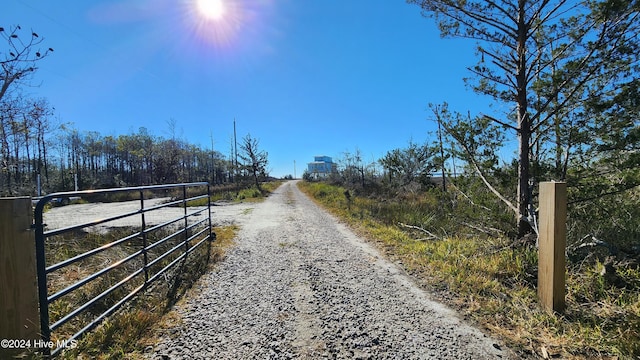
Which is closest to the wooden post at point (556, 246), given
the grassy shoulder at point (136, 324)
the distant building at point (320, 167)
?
the grassy shoulder at point (136, 324)

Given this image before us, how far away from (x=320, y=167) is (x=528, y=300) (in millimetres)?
72269

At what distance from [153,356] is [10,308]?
3.19 ft

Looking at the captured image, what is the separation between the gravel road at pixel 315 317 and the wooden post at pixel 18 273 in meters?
0.83

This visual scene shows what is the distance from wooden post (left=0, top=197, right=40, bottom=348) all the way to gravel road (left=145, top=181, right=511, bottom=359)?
2.73 feet

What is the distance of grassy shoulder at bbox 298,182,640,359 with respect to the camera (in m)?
2.22

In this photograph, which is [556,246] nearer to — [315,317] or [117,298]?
[315,317]

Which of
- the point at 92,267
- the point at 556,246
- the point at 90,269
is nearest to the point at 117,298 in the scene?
the point at 90,269

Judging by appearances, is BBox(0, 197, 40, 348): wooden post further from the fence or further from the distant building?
the distant building

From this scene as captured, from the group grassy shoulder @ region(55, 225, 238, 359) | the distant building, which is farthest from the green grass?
the distant building

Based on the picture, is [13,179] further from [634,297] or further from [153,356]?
[634,297]

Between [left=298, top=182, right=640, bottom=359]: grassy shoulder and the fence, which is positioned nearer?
the fence

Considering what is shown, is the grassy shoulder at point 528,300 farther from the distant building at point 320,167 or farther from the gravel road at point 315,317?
the distant building at point 320,167

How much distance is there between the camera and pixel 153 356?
219 centimetres

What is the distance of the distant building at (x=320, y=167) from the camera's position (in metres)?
45.8
